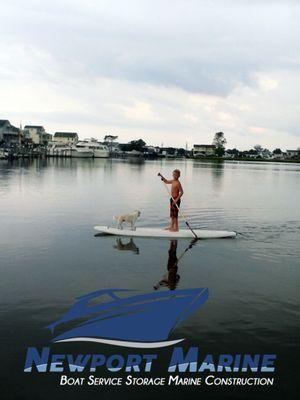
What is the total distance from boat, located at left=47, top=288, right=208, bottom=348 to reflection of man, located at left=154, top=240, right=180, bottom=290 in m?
0.67

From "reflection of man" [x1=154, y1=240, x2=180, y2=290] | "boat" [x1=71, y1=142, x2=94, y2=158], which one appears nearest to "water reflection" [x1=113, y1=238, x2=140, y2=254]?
"reflection of man" [x1=154, y1=240, x2=180, y2=290]

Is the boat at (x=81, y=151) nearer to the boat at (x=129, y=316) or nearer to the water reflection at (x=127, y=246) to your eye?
the water reflection at (x=127, y=246)

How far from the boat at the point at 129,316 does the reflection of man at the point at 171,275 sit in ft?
2.20

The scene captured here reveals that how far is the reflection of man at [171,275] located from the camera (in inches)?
518

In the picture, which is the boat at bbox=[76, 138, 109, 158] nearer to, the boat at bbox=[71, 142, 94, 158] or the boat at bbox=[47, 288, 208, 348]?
the boat at bbox=[71, 142, 94, 158]

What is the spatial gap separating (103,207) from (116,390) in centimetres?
2344

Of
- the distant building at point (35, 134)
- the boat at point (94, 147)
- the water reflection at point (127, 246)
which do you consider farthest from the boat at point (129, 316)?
the distant building at point (35, 134)

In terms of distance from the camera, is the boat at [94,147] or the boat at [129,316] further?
the boat at [94,147]

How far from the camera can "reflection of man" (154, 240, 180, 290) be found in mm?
13148

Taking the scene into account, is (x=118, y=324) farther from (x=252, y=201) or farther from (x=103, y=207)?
(x=252, y=201)

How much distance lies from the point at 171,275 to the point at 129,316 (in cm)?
391

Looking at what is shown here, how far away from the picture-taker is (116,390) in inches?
311

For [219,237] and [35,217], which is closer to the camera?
[219,237]

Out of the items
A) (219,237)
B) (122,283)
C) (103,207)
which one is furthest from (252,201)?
(122,283)
